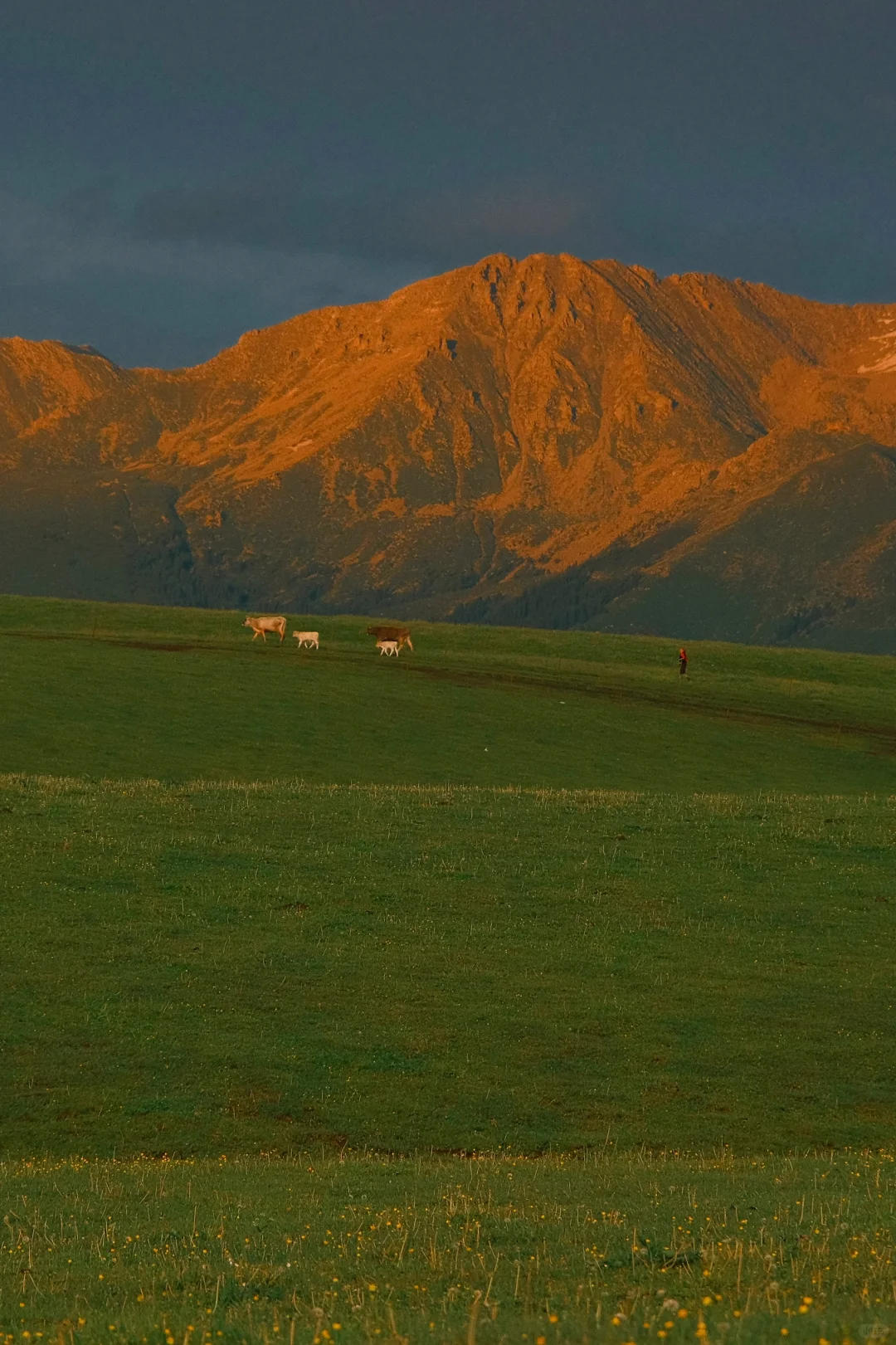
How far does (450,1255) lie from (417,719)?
5458 cm

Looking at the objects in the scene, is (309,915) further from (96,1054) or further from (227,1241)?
(227,1241)

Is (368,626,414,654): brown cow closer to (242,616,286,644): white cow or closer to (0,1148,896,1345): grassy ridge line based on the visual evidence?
(242,616,286,644): white cow

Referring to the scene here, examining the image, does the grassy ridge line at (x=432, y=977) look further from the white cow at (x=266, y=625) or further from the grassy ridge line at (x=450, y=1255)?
the white cow at (x=266, y=625)

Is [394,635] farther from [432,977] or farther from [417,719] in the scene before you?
[432,977]

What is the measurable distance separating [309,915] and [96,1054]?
790 centimetres

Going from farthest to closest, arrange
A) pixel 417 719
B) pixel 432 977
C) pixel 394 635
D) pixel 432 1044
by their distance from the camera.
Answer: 1. pixel 394 635
2. pixel 417 719
3. pixel 432 977
4. pixel 432 1044

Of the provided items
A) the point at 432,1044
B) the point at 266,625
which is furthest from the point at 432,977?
the point at 266,625

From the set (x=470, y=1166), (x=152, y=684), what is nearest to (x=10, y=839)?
(x=470, y=1166)

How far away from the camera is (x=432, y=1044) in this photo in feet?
85.3

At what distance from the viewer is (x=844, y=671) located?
10538 cm

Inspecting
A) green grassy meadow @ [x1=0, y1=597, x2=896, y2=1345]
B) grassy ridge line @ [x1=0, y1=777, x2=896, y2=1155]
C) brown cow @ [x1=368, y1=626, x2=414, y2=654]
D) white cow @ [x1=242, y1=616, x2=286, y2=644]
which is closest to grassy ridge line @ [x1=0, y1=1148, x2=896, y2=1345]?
green grassy meadow @ [x1=0, y1=597, x2=896, y2=1345]

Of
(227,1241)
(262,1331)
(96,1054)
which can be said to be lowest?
(96,1054)

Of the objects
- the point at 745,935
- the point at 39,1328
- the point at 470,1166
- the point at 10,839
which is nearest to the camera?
the point at 39,1328

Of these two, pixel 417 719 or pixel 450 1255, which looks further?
pixel 417 719
